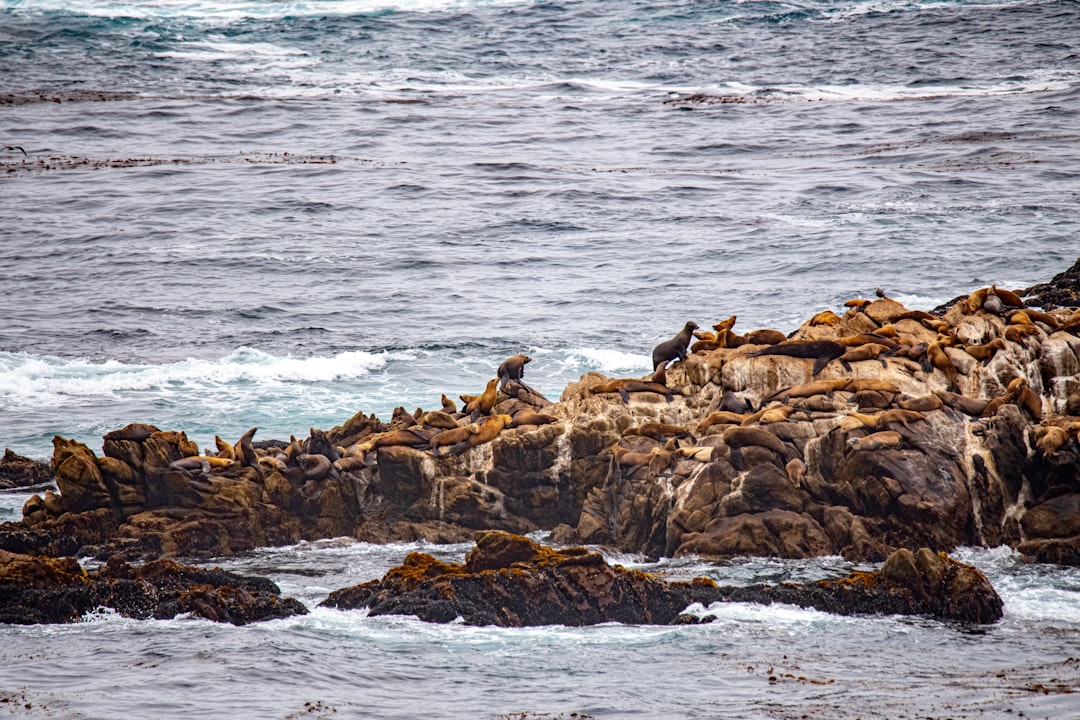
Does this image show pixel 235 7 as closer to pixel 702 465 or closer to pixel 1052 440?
pixel 702 465

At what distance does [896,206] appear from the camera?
3672 cm

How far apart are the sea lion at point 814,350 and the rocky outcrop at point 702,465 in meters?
0.03

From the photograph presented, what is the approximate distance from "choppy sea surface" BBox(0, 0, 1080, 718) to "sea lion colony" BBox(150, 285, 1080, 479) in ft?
5.45

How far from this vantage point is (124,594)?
12.5m

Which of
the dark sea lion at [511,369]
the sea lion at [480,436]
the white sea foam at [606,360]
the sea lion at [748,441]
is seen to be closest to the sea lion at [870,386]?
the sea lion at [748,441]

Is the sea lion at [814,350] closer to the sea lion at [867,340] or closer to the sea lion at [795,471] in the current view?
the sea lion at [867,340]

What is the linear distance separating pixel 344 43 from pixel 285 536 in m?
58.7

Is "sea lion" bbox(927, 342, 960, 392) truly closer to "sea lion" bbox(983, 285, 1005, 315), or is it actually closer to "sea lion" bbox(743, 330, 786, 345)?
"sea lion" bbox(743, 330, 786, 345)

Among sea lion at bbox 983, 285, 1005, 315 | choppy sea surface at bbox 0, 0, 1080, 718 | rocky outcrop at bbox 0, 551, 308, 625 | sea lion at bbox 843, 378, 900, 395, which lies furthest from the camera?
sea lion at bbox 983, 285, 1005, 315

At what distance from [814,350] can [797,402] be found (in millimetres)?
1254

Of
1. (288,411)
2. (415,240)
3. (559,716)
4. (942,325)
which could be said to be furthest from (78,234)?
(559,716)

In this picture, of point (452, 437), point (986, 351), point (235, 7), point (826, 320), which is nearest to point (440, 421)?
point (452, 437)

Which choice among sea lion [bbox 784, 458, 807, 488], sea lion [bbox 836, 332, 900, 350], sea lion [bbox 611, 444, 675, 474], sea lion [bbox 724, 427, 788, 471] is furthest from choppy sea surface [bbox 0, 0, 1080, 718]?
sea lion [bbox 836, 332, 900, 350]

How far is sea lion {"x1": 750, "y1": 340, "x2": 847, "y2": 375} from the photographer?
54.3ft
